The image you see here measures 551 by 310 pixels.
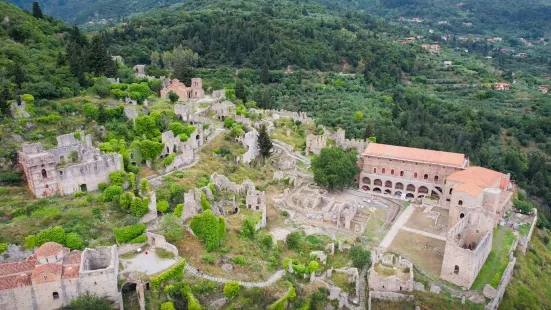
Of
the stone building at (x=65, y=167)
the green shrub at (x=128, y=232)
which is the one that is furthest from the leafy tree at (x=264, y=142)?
the green shrub at (x=128, y=232)

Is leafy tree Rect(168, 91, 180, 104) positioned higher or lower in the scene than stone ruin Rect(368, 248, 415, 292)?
higher

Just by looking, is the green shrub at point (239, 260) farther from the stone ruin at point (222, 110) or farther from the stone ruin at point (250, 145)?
the stone ruin at point (222, 110)

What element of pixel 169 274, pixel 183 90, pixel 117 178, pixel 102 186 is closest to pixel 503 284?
pixel 169 274

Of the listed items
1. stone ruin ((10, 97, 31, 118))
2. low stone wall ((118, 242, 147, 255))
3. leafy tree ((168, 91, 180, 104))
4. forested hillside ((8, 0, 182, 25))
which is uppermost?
forested hillside ((8, 0, 182, 25))

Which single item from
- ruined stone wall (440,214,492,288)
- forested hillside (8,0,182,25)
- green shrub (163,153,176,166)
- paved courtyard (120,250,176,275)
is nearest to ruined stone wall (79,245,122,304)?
paved courtyard (120,250,176,275)

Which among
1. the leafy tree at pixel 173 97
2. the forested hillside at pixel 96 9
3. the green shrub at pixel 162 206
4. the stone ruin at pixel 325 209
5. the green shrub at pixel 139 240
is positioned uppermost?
the forested hillside at pixel 96 9

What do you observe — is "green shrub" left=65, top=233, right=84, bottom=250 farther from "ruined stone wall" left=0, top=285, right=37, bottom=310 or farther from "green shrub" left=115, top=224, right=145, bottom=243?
"ruined stone wall" left=0, top=285, right=37, bottom=310
